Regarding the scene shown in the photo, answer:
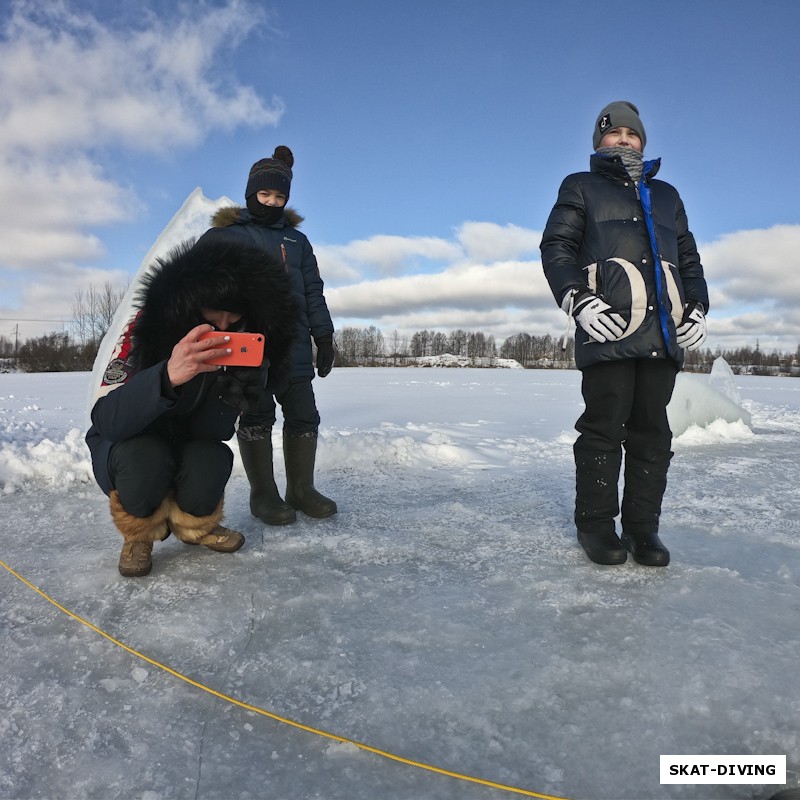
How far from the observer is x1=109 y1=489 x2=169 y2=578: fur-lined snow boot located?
6.26ft

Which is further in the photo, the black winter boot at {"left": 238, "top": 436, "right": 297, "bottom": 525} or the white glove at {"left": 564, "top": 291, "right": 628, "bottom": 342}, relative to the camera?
the black winter boot at {"left": 238, "top": 436, "right": 297, "bottom": 525}

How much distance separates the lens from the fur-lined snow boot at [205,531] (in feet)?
6.70

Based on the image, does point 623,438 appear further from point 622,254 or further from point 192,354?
point 192,354

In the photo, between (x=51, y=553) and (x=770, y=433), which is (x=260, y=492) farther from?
(x=770, y=433)

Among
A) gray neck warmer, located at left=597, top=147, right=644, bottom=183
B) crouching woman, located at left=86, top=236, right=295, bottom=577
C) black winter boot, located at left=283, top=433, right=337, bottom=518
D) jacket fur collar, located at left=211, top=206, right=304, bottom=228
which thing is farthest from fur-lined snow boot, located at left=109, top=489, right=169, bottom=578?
gray neck warmer, located at left=597, top=147, right=644, bottom=183

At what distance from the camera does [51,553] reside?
213 centimetres

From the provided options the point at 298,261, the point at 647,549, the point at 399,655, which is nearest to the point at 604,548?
the point at 647,549

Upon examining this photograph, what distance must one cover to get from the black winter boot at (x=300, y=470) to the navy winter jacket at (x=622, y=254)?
136 cm

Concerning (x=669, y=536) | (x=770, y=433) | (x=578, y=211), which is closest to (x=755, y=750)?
(x=669, y=536)

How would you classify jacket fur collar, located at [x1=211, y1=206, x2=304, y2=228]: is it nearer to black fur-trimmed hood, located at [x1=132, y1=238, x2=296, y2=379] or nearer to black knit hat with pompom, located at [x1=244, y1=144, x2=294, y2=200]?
black knit hat with pompom, located at [x1=244, y1=144, x2=294, y2=200]

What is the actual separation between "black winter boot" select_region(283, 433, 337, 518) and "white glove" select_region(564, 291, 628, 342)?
1432 millimetres

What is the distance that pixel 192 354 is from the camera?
65.6 inches

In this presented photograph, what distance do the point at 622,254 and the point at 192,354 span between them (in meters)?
1.52

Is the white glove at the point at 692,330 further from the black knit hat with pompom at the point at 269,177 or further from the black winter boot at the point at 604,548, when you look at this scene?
the black knit hat with pompom at the point at 269,177
